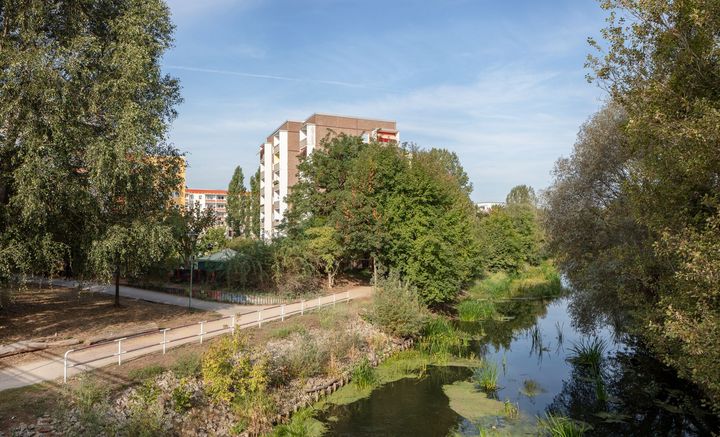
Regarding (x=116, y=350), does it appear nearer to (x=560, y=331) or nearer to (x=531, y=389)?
(x=531, y=389)

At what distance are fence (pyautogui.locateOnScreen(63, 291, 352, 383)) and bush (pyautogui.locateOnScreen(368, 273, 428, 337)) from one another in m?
4.04

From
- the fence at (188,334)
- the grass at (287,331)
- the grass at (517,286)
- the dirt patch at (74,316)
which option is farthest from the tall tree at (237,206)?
the grass at (287,331)

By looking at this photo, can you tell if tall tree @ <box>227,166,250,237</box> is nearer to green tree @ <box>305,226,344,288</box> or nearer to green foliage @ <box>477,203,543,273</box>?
green foliage @ <box>477,203,543,273</box>

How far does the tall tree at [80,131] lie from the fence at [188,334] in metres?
3.07

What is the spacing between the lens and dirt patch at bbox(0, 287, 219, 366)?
18344mm

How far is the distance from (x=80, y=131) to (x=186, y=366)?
29.9 ft

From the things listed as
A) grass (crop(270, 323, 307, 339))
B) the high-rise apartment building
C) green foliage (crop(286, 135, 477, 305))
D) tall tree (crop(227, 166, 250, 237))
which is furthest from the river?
tall tree (crop(227, 166, 250, 237))

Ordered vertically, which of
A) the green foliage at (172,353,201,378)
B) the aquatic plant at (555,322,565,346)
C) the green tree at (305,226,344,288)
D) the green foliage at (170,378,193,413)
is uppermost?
the green tree at (305,226,344,288)

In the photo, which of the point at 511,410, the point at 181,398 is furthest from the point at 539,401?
the point at 181,398

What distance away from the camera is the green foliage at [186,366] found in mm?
14914

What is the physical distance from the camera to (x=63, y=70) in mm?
16438

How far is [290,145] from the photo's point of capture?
6312cm

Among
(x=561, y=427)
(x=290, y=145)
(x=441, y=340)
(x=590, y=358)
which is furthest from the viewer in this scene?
(x=290, y=145)

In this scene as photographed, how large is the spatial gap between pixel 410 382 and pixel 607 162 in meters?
13.2
